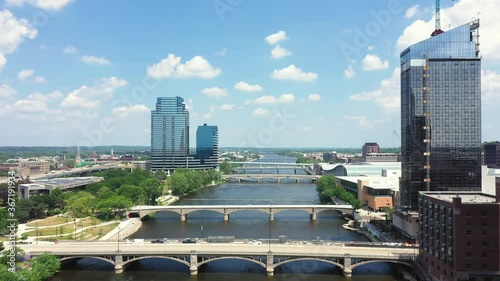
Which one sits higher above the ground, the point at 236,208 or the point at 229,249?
the point at 236,208

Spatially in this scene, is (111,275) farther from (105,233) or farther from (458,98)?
(458,98)

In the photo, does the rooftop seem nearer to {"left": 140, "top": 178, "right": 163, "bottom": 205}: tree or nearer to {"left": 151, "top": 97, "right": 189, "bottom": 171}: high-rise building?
{"left": 140, "top": 178, "right": 163, "bottom": 205}: tree

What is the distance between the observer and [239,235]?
7325 centimetres

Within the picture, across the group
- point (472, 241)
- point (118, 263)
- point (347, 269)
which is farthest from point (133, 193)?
point (472, 241)

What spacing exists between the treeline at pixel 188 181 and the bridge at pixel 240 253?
68531 mm

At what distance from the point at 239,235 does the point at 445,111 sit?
40.3 m

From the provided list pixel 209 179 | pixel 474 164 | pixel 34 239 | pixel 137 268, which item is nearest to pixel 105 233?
pixel 34 239

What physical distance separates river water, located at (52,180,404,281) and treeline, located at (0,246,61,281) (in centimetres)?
184

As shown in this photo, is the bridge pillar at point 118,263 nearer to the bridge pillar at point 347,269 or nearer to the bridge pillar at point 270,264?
the bridge pillar at point 270,264

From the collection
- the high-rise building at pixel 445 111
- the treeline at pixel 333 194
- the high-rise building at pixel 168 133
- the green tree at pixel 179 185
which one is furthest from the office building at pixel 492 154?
the high-rise building at pixel 168 133

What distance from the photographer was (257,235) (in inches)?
2881

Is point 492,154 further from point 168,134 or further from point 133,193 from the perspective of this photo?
point 133,193

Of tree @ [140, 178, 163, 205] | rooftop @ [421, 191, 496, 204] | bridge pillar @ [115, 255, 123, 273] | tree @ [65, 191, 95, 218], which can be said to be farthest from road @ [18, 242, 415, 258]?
tree @ [140, 178, 163, 205]

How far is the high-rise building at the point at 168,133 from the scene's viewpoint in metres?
186
